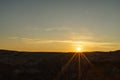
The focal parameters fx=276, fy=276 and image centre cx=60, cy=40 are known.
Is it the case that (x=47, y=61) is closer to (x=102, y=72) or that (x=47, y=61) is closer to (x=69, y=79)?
(x=69, y=79)

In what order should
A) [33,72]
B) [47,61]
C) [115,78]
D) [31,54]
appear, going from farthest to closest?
[31,54]
[47,61]
[33,72]
[115,78]

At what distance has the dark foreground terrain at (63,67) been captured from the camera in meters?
36.8

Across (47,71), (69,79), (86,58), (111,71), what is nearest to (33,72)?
(47,71)

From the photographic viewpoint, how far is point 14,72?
1495 inches

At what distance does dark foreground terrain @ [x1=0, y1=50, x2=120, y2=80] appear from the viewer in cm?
3678

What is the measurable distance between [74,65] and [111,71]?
5.29 metres

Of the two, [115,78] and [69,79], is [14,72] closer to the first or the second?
[69,79]

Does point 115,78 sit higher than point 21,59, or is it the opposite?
point 21,59

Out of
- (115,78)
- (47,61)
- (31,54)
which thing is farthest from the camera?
(31,54)

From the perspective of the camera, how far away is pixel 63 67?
38625 millimetres

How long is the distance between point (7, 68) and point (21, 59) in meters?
3.67

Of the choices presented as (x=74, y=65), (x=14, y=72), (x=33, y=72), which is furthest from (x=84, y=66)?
(x=14, y=72)

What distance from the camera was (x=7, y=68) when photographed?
129 feet

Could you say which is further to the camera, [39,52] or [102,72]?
[39,52]
